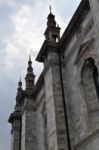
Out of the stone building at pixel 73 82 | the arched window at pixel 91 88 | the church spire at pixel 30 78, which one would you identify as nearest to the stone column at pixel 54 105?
the stone building at pixel 73 82

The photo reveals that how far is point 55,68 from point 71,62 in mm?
1142

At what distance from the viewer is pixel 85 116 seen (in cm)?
1316

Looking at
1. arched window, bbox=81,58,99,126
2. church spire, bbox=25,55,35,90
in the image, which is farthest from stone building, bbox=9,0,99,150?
church spire, bbox=25,55,35,90

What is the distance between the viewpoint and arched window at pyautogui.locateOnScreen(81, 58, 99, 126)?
13.1m

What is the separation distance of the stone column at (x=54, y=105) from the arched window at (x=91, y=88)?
184 centimetres

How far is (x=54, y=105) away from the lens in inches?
592

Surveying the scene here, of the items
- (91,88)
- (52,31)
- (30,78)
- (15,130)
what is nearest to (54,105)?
(91,88)

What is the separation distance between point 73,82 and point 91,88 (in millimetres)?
1578

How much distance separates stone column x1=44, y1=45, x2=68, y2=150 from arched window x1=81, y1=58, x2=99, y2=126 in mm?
1841

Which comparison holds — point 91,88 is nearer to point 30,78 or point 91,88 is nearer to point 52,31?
point 52,31

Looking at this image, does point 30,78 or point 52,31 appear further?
point 30,78

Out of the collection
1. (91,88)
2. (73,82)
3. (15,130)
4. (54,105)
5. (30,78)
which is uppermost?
(30,78)

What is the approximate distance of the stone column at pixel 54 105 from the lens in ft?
46.1

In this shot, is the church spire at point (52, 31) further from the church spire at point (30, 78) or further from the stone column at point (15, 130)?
the stone column at point (15, 130)
